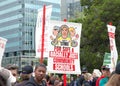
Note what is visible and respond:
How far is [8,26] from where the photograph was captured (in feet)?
382

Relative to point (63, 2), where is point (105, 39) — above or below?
below

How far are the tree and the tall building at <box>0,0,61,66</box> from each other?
7495 cm

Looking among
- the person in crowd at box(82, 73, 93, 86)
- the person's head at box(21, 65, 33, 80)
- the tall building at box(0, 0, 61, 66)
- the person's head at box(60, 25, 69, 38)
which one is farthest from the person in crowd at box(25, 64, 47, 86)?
the tall building at box(0, 0, 61, 66)

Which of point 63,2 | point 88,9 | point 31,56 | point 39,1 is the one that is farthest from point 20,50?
point 88,9

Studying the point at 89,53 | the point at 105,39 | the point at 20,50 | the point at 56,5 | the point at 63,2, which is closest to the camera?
the point at 105,39

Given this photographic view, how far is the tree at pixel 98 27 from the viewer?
105 ft

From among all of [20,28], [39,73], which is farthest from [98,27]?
[20,28]

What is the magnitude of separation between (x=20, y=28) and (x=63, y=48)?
329 feet

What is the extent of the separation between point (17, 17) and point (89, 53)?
79844mm

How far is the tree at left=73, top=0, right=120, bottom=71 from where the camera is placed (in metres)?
31.9

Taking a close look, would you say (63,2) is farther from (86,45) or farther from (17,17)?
(86,45)

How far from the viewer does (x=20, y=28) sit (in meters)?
110

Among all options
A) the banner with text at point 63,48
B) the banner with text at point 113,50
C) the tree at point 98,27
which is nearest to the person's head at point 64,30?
the banner with text at point 63,48

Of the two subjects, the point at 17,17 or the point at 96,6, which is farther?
→ the point at 17,17
